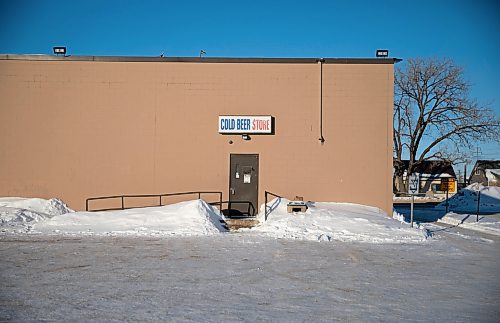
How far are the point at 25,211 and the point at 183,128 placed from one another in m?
6.38

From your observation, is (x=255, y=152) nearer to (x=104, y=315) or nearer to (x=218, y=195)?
(x=218, y=195)

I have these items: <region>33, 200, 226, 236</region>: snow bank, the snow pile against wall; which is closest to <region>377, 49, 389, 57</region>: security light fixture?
<region>33, 200, 226, 236</region>: snow bank

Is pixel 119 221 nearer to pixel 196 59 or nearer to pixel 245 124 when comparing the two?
pixel 245 124

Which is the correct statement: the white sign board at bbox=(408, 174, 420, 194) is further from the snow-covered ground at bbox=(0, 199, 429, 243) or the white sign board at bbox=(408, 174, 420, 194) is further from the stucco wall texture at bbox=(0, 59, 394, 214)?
the snow-covered ground at bbox=(0, 199, 429, 243)

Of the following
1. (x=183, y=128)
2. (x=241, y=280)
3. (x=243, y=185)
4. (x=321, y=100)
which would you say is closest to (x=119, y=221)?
(x=183, y=128)

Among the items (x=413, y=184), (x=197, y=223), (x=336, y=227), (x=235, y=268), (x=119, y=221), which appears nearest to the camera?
(x=235, y=268)

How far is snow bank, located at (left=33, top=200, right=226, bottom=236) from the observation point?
1430 centimetres

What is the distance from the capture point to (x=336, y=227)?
48.7ft

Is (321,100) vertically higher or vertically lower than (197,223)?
higher

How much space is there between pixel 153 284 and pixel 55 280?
1697mm

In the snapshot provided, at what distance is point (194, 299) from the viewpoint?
21.9 ft

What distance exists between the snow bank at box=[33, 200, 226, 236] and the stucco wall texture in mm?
1854

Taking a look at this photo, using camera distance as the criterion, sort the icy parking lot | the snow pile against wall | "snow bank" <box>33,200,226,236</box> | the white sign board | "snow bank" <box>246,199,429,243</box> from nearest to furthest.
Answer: the icy parking lot < "snow bank" <box>246,199,429,243</box> < "snow bank" <box>33,200,226,236</box> < the white sign board < the snow pile against wall

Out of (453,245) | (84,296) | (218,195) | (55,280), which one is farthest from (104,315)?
(218,195)
